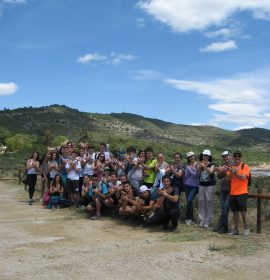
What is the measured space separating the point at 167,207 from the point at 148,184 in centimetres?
139

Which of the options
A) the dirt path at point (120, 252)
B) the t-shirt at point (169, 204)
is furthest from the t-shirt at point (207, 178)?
the dirt path at point (120, 252)

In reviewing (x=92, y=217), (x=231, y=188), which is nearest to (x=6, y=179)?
(x=92, y=217)

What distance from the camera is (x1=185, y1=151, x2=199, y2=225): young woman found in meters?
10.1

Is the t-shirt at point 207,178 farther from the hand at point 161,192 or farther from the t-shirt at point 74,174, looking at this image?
the t-shirt at point 74,174

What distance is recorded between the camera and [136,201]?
33.2 ft

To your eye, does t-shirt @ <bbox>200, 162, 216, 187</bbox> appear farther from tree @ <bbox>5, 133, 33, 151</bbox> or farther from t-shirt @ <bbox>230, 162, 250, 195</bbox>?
tree @ <bbox>5, 133, 33, 151</bbox>

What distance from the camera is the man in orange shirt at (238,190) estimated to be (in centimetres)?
886

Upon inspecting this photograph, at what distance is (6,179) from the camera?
2381 centimetres

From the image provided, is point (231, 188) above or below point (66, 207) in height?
above

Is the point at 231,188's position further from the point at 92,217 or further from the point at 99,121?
the point at 99,121

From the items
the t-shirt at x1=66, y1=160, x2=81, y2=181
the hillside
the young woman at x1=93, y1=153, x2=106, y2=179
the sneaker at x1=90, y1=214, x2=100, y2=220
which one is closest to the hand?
the sneaker at x1=90, y1=214, x2=100, y2=220

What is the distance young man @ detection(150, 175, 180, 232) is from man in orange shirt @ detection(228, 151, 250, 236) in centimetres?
114

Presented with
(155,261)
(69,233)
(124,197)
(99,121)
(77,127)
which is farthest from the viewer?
(99,121)

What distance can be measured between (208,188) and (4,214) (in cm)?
565
